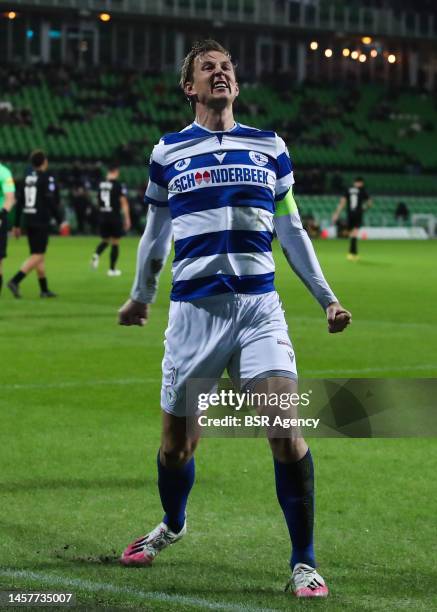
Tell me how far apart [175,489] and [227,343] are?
82 centimetres

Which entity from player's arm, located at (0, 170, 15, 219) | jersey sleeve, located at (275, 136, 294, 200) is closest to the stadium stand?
player's arm, located at (0, 170, 15, 219)

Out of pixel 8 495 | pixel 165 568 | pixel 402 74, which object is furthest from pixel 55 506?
pixel 402 74

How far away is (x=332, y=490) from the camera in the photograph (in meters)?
7.38

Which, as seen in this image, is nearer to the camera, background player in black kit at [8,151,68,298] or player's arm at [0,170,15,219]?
player's arm at [0,170,15,219]

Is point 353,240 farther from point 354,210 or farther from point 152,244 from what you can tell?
point 152,244

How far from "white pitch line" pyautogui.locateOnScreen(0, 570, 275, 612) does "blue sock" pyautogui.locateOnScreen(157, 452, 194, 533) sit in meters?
0.55


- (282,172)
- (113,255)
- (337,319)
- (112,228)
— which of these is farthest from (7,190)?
(337,319)

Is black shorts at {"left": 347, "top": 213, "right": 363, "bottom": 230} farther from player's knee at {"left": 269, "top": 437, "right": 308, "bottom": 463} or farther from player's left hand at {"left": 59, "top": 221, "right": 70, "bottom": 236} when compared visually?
player's knee at {"left": 269, "top": 437, "right": 308, "bottom": 463}

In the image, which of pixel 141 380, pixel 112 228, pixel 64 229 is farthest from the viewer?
pixel 64 229

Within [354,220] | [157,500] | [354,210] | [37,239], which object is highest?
[157,500]

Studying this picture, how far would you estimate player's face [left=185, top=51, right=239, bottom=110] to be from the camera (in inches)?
211

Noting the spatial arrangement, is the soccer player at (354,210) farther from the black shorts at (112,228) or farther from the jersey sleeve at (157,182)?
the jersey sleeve at (157,182)

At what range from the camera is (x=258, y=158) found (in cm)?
542

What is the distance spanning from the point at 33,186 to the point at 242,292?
15284mm
